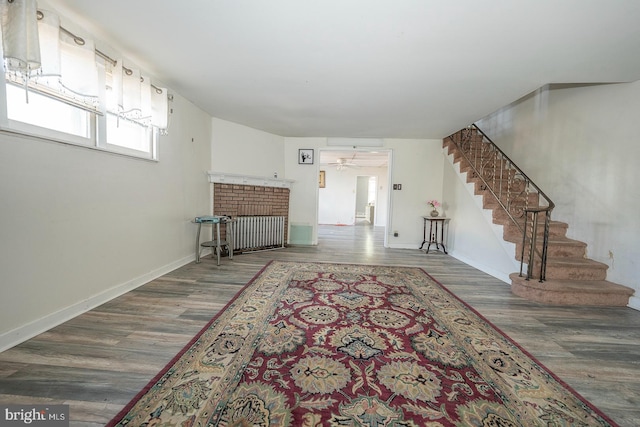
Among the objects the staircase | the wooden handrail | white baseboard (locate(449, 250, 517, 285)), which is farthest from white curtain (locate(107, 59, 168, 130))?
white baseboard (locate(449, 250, 517, 285))

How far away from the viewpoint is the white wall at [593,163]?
2.72 m

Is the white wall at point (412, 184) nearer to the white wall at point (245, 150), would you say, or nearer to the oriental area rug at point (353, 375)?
the white wall at point (245, 150)

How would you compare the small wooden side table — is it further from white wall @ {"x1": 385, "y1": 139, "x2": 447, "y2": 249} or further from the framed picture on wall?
the framed picture on wall

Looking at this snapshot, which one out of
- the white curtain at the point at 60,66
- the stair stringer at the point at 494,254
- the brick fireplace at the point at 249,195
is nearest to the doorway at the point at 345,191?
the brick fireplace at the point at 249,195

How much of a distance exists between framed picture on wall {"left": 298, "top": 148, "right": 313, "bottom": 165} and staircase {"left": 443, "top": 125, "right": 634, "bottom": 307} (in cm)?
310

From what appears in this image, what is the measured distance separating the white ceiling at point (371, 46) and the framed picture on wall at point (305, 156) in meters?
2.13

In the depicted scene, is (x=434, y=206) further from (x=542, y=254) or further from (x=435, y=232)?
(x=542, y=254)

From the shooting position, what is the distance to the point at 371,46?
7.00 ft

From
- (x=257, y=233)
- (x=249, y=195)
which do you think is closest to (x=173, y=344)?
(x=257, y=233)

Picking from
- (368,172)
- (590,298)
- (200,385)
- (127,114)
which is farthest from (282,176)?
(368,172)

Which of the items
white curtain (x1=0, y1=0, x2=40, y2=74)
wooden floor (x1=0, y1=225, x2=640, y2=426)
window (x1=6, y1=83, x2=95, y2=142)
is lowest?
wooden floor (x1=0, y1=225, x2=640, y2=426)

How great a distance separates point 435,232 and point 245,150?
430cm

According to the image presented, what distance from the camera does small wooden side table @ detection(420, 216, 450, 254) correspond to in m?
5.20

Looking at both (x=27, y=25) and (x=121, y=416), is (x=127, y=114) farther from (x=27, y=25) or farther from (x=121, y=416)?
(x=121, y=416)
